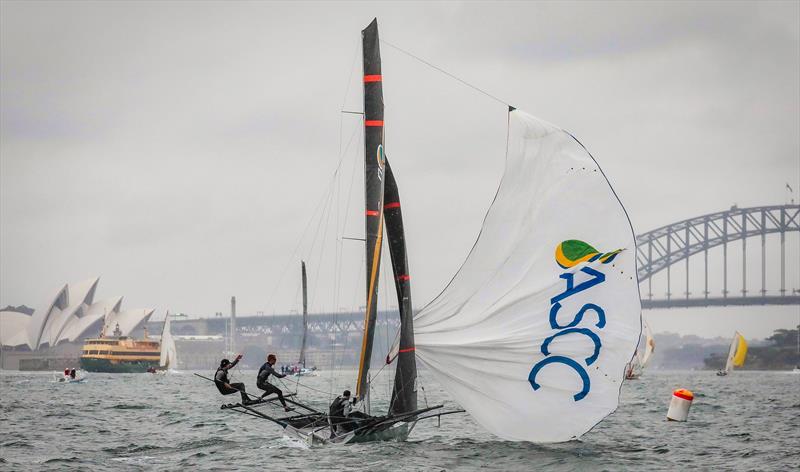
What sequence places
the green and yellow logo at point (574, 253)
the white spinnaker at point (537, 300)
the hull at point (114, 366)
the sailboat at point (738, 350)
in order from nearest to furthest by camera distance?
1. the white spinnaker at point (537, 300)
2. the green and yellow logo at point (574, 253)
3. the sailboat at point (738, 350)
4. the hull at point (114, 366)

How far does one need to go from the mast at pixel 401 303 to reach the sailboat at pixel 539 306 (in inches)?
2.3

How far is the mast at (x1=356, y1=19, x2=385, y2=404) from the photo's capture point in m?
20.0

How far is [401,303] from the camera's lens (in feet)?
66.4

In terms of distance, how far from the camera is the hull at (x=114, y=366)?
11981 cm

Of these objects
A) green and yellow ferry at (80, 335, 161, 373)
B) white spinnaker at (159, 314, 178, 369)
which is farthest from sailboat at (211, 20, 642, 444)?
green and yellow ferry at (80, 335, 161, 373)

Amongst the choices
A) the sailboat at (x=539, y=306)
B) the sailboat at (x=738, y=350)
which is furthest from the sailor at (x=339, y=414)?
the sailboat at (x=738, y=350)

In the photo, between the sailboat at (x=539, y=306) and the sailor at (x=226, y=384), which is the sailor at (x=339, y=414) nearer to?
the sailboat at (x=539, y=306)

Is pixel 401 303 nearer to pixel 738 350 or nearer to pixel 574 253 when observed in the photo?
pixel 574 253

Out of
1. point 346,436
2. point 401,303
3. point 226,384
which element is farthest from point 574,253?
point 226,384

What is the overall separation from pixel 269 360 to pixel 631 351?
22.8ft

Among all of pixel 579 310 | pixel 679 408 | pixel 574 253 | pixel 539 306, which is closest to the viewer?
pixel 579 310

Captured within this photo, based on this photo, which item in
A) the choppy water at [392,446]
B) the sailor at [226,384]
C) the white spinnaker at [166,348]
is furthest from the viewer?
the white spinnaker at [166,348]

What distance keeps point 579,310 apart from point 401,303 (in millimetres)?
3688

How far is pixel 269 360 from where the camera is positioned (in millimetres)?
20750
